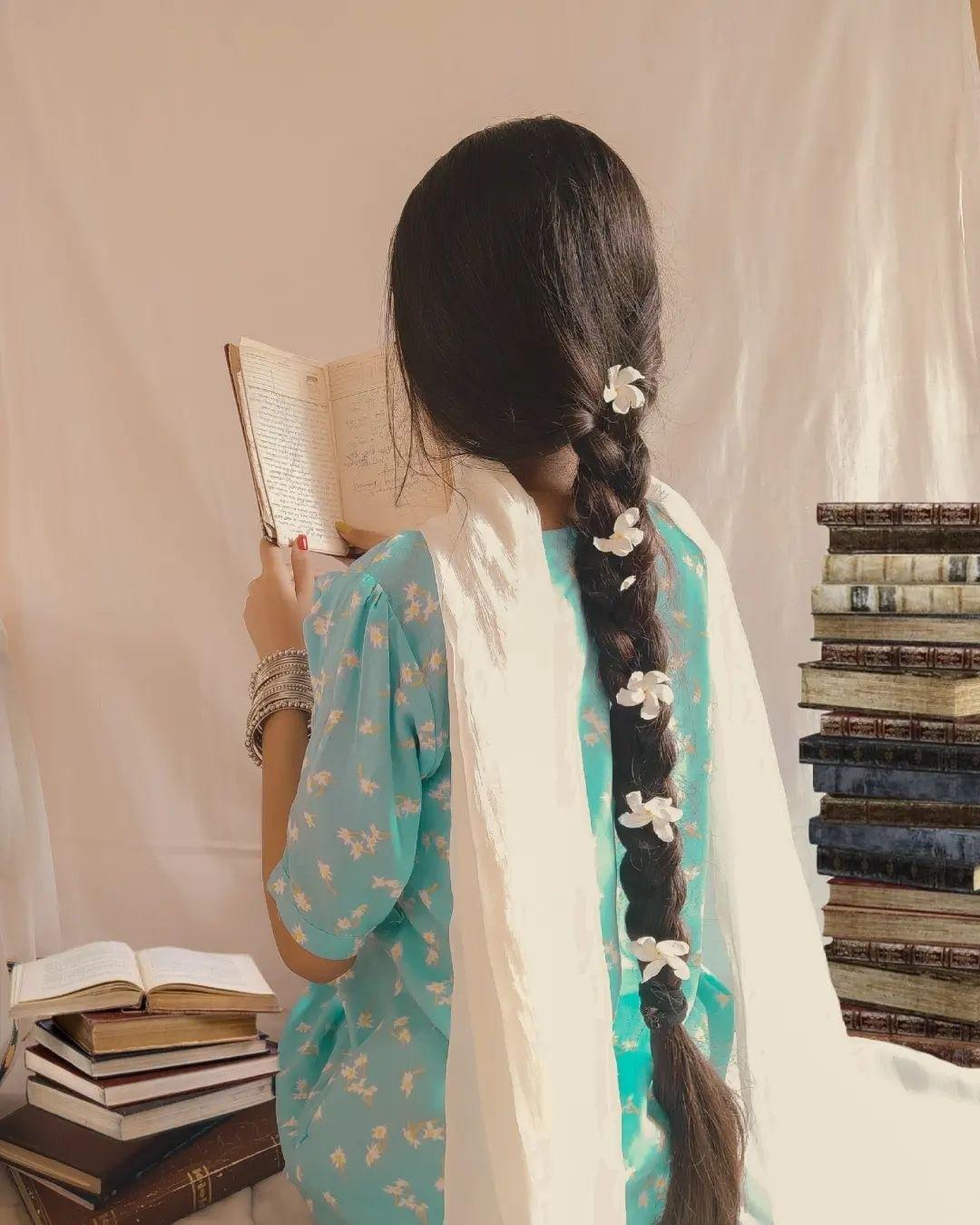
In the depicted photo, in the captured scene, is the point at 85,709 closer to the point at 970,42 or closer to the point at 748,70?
the point at 748,70

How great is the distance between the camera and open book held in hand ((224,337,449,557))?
1.10 m

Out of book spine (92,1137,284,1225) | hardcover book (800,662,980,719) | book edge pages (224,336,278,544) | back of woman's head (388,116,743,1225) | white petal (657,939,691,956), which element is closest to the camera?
back of woman's head (388,116,743,1225)

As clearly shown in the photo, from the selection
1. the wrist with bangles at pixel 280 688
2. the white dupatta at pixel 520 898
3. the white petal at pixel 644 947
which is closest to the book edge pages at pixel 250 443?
the wrist with bangles at pixel 280 688

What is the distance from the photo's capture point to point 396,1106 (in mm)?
944

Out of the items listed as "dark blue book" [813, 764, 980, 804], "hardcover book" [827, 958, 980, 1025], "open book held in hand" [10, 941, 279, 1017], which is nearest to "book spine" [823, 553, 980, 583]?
"dark blue book" [813, 764, 980, 804]

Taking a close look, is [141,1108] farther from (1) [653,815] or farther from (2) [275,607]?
(1) [653,815]

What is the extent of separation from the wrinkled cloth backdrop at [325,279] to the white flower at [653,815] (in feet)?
3.05

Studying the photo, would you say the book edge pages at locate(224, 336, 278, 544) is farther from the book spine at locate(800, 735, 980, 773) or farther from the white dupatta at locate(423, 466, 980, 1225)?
the book spine at locate(800, 735, 980, 773)

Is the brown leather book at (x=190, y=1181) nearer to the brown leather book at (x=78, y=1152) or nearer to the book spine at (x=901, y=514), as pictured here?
the brown leather book at (x=78, y=1152)

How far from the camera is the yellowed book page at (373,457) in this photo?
1133 millimetres

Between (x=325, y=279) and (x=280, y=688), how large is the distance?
989 millimetres

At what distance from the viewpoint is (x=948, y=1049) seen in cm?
146

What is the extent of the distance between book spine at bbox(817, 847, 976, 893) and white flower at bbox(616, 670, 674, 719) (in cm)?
68

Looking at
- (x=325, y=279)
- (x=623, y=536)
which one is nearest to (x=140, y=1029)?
(x=623, y=536)
